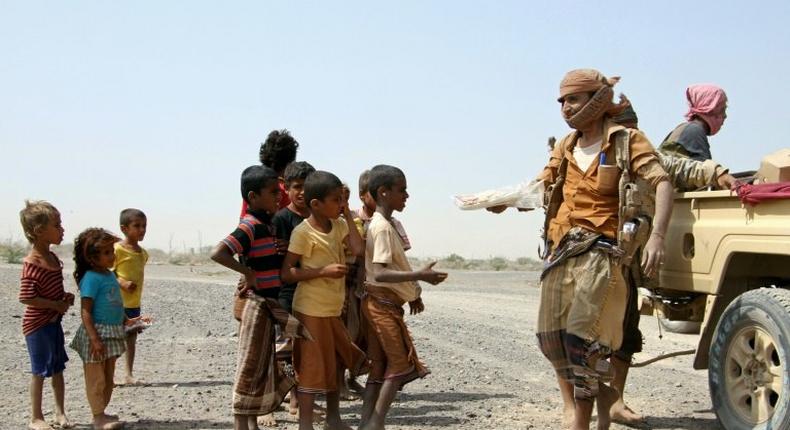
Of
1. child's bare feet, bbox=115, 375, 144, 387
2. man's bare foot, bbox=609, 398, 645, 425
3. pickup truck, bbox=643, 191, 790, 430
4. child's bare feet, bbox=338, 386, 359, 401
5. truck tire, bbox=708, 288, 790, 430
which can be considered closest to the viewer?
truck tire, bbox=708, 288, 790, 430

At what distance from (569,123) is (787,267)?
65.3 inches

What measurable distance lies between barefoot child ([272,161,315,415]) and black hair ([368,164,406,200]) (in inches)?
17.0

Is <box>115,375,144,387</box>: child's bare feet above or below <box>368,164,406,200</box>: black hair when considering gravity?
below

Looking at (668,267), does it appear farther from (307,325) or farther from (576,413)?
(307,325)

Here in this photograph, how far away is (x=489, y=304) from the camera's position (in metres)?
15.8

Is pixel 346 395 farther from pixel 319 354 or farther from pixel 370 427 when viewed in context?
pixel 319 354

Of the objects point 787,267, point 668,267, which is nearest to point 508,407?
point 668,267

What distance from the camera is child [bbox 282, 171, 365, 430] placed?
18.1ft

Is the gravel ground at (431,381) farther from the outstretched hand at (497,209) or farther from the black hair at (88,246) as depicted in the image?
the outstretched hand at (497,209)

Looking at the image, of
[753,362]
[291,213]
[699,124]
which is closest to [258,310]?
[291,213]

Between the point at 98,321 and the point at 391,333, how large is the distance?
1874 mm

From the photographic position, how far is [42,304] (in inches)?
235

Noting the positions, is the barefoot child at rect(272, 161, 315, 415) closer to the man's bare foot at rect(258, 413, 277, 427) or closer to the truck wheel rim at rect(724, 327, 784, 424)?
the man's bare foot at rect(258, 413, 277, 427)

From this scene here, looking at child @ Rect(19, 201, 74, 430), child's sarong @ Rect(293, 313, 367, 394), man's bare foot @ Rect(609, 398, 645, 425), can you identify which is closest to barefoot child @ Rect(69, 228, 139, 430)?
child @ Rect(19, 201, 74, 430)
